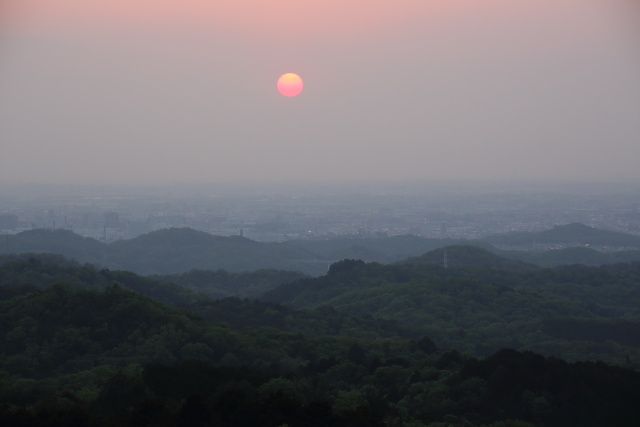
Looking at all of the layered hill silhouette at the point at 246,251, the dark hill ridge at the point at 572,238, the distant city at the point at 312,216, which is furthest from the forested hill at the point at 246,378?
the distant city at the point at 312,216

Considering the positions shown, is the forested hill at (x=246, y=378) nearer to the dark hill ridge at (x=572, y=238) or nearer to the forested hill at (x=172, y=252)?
the forested hill at (x=172, y=252)

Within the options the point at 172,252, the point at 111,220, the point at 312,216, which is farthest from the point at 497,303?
the point at 312,216

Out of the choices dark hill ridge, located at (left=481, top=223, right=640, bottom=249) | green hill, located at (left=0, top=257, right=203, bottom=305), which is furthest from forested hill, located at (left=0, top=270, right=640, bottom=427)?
dark hill ridge, located at (left=481, top=223, right=640, bottom=249)

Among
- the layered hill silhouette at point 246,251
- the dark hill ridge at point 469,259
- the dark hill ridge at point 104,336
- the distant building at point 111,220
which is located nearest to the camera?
the dark hill ridge at point 104,336

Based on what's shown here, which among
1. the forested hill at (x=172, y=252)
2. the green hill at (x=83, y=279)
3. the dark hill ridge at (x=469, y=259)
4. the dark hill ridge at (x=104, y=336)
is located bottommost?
the forested hill at (x=172, y=252)

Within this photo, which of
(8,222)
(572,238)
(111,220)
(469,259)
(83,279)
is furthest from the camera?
(111,220)

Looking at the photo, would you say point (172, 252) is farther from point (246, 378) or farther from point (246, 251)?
point (246, 378)

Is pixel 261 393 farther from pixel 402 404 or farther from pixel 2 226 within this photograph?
pixel 2 226

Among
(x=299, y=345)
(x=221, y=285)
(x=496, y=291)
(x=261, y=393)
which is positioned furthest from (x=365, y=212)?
(x=261, y=393)
